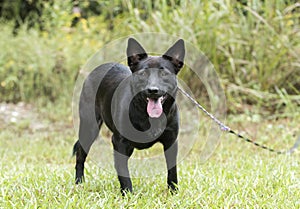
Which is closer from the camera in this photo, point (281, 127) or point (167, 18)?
point (281, 127)

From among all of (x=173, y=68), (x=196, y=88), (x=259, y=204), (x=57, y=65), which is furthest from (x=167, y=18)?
(x=259, y=204)

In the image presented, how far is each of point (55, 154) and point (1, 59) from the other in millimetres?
3326

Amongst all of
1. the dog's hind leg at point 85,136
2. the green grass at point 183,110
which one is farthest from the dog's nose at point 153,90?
the dog's hind leg at point 85,136

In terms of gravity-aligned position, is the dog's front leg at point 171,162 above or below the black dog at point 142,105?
below

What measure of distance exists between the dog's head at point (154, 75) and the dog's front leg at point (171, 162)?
43cm

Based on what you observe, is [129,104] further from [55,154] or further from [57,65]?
[57,65]

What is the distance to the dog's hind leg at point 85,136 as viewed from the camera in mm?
4246

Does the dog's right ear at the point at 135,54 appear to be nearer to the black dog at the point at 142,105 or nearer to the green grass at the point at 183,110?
the black dog at the point at 142,105

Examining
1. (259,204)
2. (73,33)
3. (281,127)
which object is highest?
(73,33)

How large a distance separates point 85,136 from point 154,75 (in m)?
1.10

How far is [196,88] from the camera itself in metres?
7.57

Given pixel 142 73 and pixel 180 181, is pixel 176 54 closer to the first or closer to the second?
pixel 142 73

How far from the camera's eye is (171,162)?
3.88 m

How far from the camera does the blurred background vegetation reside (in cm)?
748
